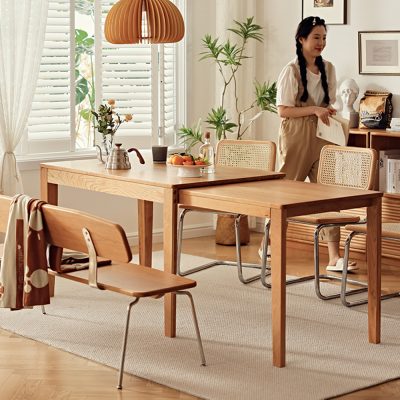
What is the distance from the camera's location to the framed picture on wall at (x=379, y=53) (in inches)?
272

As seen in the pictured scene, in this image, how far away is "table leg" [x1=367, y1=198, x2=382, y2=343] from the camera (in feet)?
15.6

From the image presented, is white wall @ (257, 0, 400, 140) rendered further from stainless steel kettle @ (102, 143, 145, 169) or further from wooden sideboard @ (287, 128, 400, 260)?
stainless steel kettle @ (102, 143, 145, 169)

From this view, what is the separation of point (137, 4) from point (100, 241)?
4.98 ft

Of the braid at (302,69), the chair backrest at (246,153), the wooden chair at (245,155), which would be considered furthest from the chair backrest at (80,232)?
the braid at (302,69)

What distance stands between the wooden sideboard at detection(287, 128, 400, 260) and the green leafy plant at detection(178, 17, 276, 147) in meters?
0.73

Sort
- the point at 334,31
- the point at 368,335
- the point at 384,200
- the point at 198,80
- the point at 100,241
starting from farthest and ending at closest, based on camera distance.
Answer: the point at 198,80, the point at 334,31, the point at 384,200, the point at 368,335, the point at 100,241

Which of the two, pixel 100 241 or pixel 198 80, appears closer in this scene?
pixel 100 241

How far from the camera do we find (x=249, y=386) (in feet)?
13.6

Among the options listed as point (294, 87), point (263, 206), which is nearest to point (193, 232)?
point (294, 87)

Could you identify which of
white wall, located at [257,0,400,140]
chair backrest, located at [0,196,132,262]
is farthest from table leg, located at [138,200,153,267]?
white wall, located at [257,0,400,140]

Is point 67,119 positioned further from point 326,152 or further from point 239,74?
point 326,152

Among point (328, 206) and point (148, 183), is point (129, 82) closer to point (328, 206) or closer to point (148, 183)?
point (148, 183)

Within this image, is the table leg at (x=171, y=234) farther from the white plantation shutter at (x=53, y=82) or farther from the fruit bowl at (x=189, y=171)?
the white plantation shutter at (x=53, y=82)

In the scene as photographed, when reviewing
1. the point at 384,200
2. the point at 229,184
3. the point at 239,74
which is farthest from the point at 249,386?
the point at 239,74
